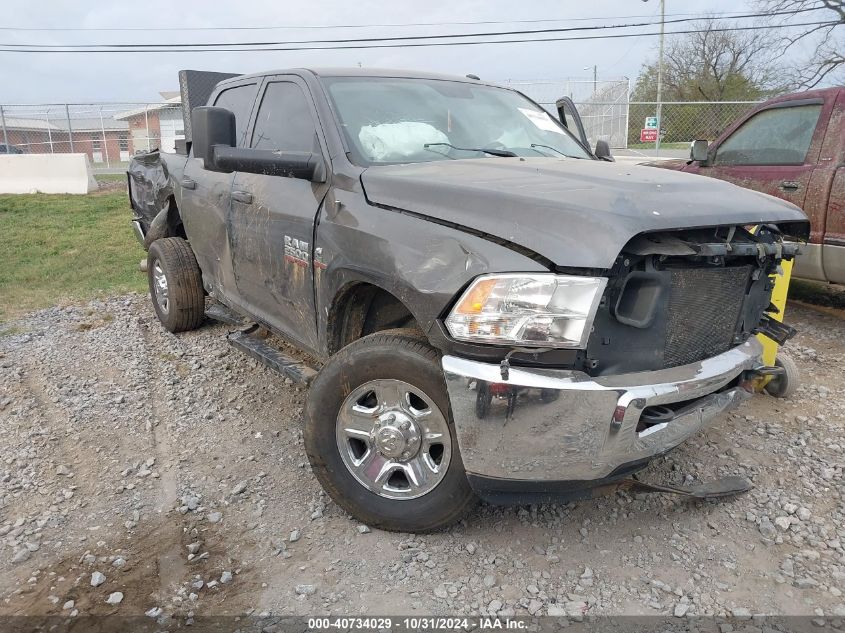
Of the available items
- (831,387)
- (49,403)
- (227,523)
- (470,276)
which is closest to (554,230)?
(470,276)

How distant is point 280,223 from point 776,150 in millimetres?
4548

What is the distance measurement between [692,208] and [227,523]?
2.39m

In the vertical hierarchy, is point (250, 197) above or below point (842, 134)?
below

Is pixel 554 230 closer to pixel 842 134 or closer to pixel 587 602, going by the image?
pixel 587 602

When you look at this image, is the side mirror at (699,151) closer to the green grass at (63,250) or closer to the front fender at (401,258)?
the front fender at (401,258)

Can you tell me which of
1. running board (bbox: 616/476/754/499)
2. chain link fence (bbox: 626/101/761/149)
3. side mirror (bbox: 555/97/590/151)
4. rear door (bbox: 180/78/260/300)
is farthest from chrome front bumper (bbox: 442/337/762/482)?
chain link fence (bbox: 626/101/761/149)

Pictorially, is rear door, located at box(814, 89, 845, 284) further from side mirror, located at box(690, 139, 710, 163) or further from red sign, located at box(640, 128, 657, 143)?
red sign, located at box(640, 128, 657, 143)

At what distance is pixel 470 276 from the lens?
2.37 m

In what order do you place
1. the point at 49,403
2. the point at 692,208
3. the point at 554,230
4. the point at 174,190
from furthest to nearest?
the point at 174,190
the point at 49,403
the point at 692,208
the point at 554,230

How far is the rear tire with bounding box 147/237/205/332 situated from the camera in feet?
17.1

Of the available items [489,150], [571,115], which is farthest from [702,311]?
[571,115]

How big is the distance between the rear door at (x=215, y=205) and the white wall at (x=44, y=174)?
12429mm

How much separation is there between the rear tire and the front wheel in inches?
108

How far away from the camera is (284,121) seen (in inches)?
149
